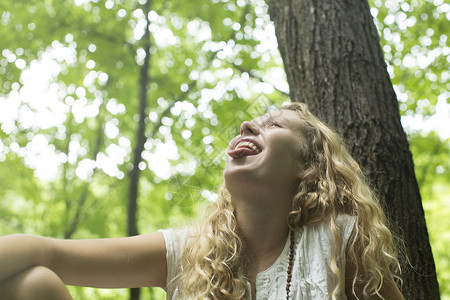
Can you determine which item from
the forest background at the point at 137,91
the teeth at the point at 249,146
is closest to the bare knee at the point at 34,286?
the teeth at the point at 249,146

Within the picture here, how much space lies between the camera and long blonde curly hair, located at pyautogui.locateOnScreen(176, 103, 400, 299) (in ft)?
6.30

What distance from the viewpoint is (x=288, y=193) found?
83.9 inches

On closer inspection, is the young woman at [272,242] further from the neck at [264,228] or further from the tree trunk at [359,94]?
the tree trunk at [359,94]

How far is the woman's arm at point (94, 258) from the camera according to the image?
5.41 ft

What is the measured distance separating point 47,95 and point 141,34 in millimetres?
2301

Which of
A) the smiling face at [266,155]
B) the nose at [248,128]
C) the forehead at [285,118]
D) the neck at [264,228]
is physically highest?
the forehead at [285,118]

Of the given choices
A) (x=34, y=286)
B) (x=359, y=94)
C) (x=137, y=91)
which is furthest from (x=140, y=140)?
(x=34, y=286)

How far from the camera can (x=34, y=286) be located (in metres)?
1.54

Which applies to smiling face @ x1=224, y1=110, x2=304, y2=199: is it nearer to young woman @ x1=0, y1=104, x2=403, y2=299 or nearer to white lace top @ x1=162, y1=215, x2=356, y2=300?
young woman @ x1=0, y1=104, x2=403, y2=299

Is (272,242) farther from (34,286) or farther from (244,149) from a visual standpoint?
(34,286)

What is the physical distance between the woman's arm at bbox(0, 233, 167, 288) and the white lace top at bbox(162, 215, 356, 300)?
64mm

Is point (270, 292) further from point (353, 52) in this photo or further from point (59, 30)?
point (59, 30)

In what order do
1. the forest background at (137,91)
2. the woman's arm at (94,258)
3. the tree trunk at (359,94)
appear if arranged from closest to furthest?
the woman's arm at (94,258), the tree trunk at (359,94), the forest background at (137,91)

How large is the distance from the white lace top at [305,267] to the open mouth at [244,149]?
1.38ft
